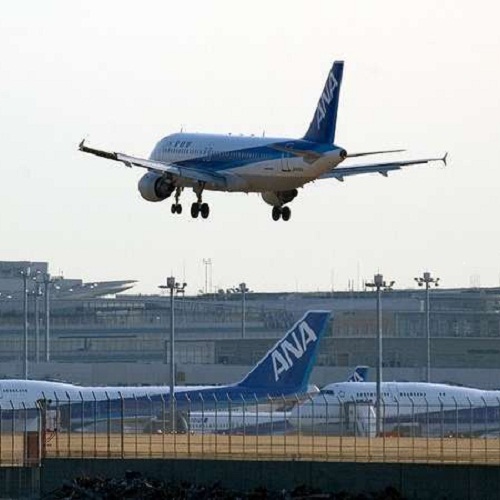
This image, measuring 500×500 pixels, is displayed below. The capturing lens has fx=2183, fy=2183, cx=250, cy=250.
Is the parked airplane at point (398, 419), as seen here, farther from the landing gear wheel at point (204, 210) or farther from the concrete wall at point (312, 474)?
the landing gear wheel at point (204, 210)

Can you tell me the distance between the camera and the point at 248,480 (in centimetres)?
8900

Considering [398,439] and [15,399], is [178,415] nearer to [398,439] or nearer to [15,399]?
[398,439]

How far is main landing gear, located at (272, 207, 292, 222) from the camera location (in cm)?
11469

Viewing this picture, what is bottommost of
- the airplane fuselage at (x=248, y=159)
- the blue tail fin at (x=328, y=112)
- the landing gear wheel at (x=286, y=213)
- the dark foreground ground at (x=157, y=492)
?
the dark foreground ground at (x=157, y=492)

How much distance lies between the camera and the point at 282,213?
115 metres

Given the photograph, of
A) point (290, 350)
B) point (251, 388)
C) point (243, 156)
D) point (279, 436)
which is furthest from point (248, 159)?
point (290, 350)

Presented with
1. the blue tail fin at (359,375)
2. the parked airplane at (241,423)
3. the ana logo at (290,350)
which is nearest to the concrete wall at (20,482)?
the parked airplane at (241,423)

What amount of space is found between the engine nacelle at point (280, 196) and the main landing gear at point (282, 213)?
29cm

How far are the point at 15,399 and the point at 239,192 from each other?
138ft

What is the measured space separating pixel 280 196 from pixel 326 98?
5.73 meters

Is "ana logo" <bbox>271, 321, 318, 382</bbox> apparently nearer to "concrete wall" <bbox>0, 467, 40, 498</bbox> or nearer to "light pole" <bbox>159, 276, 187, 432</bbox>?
"light pole" <bbox>159, 276, 187, 432</bbox>

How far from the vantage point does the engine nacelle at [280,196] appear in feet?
377

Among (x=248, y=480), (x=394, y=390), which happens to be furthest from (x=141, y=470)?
(x=394, y=390)

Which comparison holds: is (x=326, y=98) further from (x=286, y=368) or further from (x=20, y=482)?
(x=286, y=368)
